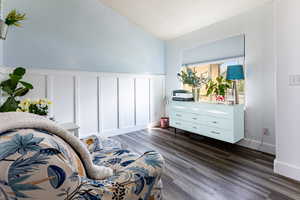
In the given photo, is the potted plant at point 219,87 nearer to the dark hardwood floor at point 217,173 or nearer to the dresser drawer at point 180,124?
the dresser drawer at point 180,124

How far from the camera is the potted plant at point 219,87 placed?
2658 mm

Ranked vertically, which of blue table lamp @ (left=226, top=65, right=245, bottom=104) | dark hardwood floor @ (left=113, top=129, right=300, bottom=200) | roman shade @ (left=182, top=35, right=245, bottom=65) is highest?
roman shade @ (left=182, top=35, right=245, bottom=65)

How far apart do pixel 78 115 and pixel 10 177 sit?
2641 millimetres

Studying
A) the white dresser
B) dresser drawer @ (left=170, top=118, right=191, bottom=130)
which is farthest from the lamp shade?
dresser drawer @ (left=170, top=118, right=191, bottom=130)

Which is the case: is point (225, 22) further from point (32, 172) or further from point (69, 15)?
point (32, 172)

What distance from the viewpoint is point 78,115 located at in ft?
9.45

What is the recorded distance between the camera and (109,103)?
3.22 meters

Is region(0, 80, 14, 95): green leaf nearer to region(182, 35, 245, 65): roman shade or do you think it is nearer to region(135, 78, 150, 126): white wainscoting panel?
region(135, 78, 150, 126): white wainscoting panel

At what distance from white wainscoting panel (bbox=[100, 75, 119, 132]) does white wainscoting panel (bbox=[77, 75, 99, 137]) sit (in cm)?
12

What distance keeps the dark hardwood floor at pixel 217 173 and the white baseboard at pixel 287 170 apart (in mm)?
65

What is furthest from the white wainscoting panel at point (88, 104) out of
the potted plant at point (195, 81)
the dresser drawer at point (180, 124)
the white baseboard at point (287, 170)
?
the white baseboard at point (287, 170)

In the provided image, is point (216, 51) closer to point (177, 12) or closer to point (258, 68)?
point (258, 68)

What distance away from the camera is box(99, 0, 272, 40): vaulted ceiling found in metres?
2.48

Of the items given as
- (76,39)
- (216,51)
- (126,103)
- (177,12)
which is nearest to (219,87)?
(216,51)
